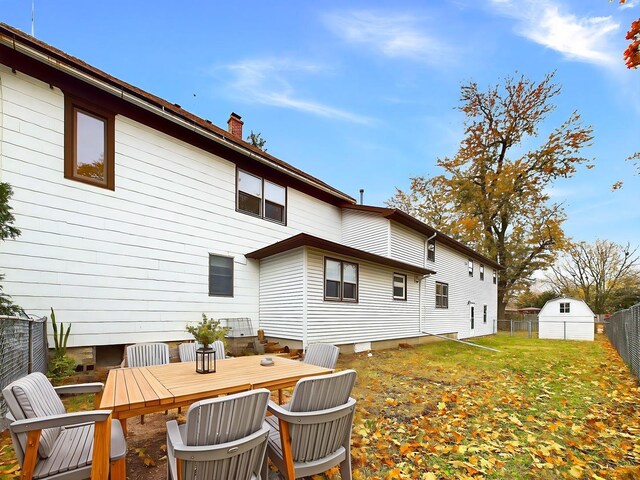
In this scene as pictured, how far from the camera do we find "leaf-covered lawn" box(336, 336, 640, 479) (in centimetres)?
315

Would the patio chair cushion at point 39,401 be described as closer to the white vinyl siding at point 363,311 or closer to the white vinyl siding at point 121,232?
the white vinyl siding at point 121,232

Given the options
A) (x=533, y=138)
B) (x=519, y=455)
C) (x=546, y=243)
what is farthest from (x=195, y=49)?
(x=546, y=243)

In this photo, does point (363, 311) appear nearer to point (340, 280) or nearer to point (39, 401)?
point (340, 280)

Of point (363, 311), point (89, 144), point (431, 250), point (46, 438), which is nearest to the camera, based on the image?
point (46, 438)

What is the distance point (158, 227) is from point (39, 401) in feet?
20.1

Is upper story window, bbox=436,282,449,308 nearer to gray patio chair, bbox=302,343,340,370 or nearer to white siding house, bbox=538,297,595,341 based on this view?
white siding house, bbox=538,297,595,341

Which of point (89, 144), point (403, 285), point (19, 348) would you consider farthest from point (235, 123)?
point (19, 348)

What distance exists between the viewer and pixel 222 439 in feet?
6.59

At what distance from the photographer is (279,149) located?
23.2 m

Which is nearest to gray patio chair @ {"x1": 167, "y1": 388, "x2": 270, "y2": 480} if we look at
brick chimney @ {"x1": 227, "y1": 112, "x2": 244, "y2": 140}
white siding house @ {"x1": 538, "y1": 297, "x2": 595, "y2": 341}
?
brick chimney @ {"x1": 227, "y1": 112, "x2": 244, "y2": 140}

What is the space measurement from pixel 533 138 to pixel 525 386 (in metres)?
21.7

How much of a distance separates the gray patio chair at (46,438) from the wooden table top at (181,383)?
25 cm

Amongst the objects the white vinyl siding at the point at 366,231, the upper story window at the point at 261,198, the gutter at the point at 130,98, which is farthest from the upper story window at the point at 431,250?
the upper story window at the point at 261,198

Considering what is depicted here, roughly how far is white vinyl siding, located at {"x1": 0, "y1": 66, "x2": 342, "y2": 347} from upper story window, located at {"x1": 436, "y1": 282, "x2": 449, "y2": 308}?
31.9 ft
